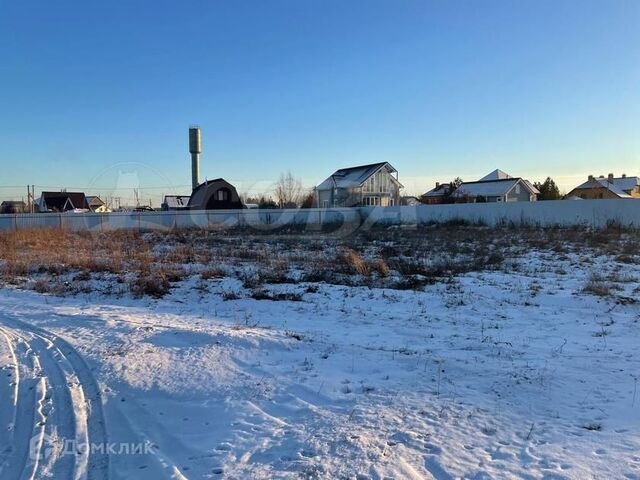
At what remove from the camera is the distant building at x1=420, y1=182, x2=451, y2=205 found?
1855 inches

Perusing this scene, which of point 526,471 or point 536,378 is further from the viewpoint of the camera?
point 536,378

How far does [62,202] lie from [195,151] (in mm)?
21273

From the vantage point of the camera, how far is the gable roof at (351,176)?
43.5 m

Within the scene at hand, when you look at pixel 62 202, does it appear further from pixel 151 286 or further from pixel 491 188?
pixel 151 286

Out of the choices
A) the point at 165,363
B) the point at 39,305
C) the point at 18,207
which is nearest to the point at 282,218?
the point at 39,305

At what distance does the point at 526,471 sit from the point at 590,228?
2311 centimetres

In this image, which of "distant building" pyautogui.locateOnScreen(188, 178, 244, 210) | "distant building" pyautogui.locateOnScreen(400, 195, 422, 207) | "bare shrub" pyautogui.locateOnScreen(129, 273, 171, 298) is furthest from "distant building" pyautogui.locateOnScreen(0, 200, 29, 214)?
"bare shrub" pyautogui.locateOnScreen(129, 273, 171, 298)

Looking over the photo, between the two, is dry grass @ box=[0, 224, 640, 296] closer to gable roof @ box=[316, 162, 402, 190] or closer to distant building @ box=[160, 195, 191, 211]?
gable roof @ box=[316, 162, 402, 190]

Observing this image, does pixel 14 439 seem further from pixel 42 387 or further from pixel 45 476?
pixel 42 387

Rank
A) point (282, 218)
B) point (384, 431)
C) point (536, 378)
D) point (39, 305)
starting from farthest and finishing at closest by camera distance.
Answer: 1. point (282, 218)
2. point (39, 305)
3. point (536, 378)
4. point (384, 431)

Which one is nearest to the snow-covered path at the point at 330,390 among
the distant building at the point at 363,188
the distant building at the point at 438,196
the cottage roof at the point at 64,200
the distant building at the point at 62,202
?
the distant building at the point at 363,188

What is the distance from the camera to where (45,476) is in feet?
8.54

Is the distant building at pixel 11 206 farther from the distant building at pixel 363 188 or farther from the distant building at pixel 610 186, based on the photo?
the distant building at pixel 610 186

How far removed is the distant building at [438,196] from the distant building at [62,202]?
43.6 metres
